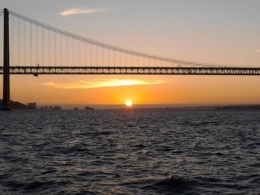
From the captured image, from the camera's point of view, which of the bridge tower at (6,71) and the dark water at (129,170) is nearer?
the dark water at (129,170)

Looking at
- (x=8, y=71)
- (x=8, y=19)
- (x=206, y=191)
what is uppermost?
(x=8, y=19)

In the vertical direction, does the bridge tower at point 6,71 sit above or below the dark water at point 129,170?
above

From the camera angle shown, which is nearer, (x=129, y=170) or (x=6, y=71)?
(x=129, y=170)

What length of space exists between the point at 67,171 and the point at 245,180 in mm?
6081

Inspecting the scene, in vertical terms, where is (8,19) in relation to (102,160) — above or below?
above

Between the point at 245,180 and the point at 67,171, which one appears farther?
the point at 67,171

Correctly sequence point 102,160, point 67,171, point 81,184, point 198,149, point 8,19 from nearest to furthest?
point 81,184, point 67,171, point 102,160, point 198,149, point 8,19

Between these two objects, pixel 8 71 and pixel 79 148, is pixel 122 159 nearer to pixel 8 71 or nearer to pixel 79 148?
pixel 79 148

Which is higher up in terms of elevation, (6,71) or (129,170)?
(6,71)

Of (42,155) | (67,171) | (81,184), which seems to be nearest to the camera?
(81,184)

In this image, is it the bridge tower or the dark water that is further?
the bridge tower

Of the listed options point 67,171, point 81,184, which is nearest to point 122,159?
point 67,171

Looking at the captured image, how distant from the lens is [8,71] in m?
85.9

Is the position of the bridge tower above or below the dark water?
above
